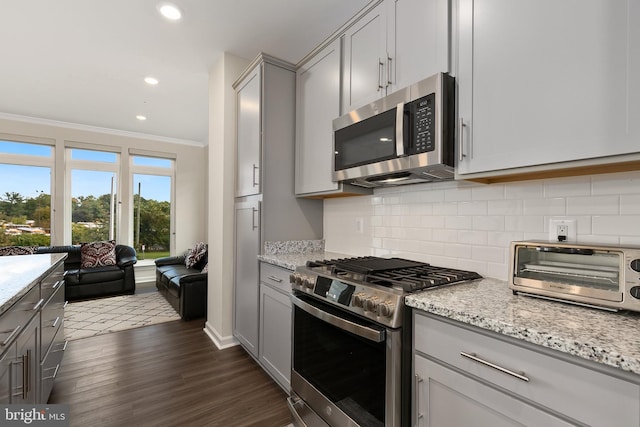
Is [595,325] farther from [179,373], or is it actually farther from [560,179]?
[179,373]

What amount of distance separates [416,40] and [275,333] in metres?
2.07

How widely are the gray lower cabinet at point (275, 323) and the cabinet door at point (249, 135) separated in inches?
30.0

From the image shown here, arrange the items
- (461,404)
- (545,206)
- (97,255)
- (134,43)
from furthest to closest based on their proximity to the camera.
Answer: (97,255) < (134,43) < (545,206) < (461,404)

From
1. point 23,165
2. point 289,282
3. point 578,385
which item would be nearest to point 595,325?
point 578,385

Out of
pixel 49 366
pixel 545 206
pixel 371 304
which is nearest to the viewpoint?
pixel 371 304

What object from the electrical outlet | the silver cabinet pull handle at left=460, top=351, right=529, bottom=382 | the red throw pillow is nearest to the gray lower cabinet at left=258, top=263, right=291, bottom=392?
the silver cabinet pull handle at left=460, top=351, right=529, bottom=382

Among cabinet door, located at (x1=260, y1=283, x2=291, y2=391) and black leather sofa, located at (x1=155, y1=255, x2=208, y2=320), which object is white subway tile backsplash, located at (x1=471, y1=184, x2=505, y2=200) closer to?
cabinet door, located at (x1=260, y1=283, x2=291, y2=391)

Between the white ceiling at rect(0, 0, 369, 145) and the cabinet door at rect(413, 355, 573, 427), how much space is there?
2416 millimetres

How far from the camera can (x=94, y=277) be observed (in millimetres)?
4621

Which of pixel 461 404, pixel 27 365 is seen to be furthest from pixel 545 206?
pixel 27 365

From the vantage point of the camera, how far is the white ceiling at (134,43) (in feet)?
7.59

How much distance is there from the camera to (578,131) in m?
1.05

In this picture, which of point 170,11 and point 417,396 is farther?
point 170,11

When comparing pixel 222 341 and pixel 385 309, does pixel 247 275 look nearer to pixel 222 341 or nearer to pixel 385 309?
pixel 222 341
